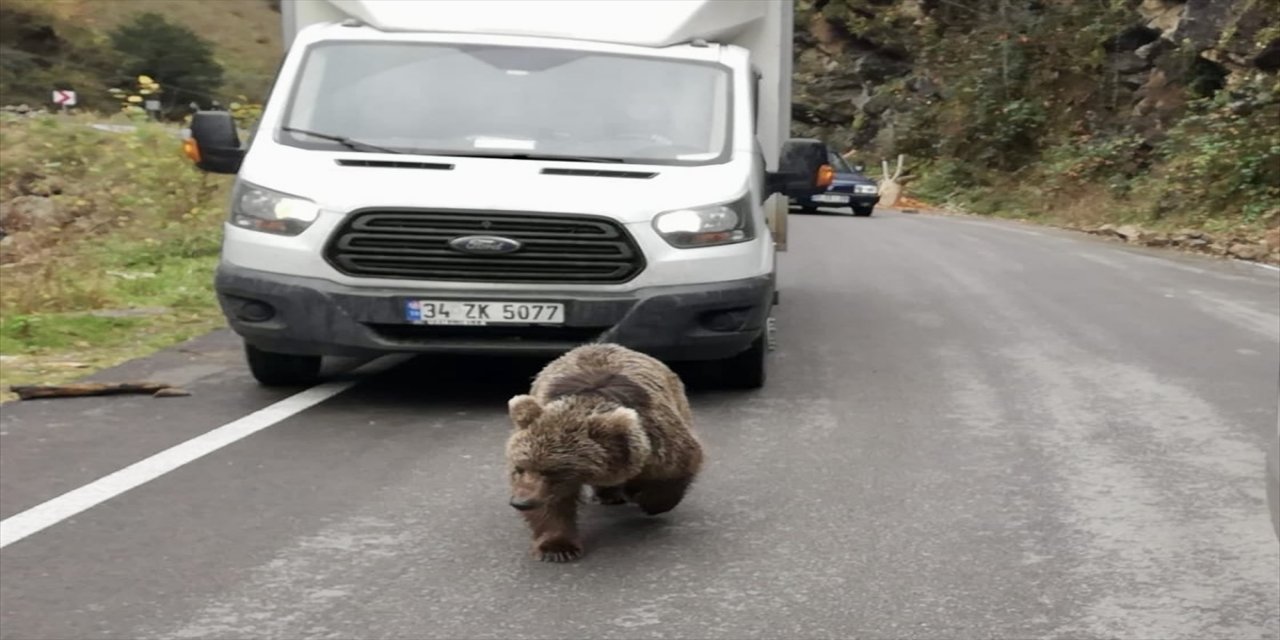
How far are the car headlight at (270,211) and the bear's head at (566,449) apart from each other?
2.92 m

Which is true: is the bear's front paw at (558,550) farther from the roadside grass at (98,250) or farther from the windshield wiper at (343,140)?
the roadside grass at (98,250)

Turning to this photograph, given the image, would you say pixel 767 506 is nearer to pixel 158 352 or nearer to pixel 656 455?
pixel 656 455

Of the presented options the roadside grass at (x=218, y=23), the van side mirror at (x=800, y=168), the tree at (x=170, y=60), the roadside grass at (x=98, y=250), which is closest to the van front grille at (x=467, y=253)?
the van side mirror at (x=800, y=168)

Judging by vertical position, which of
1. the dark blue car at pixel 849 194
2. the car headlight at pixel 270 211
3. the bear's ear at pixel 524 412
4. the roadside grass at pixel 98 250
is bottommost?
the dark blue car at pixel 849 194

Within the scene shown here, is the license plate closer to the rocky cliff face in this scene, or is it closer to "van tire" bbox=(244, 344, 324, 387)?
"van tire" bbox=(244, 344, 324, 387)

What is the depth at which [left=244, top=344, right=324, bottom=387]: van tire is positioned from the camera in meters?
7.58

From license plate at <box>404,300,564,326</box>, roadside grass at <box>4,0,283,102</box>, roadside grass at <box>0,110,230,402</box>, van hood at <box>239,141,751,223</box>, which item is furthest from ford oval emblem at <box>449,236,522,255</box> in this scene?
roadside grass at <box>4,0,283,102</box>

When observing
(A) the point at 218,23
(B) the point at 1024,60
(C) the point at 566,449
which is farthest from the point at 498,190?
(A) the point at 218,23

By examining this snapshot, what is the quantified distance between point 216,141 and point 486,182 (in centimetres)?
179

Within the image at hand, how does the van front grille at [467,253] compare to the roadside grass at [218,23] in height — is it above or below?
below

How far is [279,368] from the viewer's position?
764 cm

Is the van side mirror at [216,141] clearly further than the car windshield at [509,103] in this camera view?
Yes

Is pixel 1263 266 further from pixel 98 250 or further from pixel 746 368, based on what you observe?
pixel 98 250

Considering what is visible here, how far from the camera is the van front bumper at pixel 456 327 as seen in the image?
6953mm
